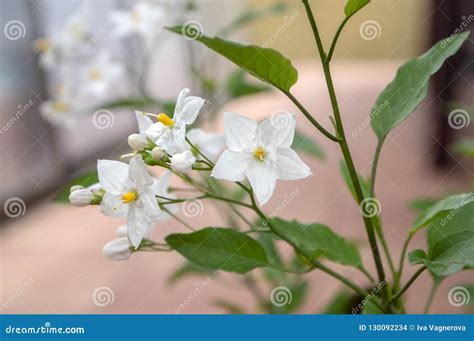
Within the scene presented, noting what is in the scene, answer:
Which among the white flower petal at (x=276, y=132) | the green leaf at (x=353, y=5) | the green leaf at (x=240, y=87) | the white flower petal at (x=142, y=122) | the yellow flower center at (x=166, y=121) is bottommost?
the white flower petal at (x=142, y=122)

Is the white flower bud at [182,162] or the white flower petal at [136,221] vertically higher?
the white flower bud at [182,162]

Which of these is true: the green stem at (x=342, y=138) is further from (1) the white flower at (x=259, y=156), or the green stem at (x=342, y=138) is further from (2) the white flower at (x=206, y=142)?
(2) the white flower at (x=206, y=142)

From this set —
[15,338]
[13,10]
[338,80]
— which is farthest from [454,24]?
[15,338]

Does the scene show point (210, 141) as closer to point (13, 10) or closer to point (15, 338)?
point (15, 338)

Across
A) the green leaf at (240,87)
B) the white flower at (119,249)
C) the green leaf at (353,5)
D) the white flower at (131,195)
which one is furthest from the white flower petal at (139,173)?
the green leaf at (240,87)

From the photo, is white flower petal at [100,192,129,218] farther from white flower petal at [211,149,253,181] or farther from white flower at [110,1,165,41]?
white flower at [110,1,165,41]

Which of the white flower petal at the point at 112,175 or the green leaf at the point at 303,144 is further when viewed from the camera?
the green leaf at the point at 303,144

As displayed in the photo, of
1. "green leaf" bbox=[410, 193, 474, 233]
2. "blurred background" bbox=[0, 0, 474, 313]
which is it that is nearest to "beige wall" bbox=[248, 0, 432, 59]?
"blurred background" bbox=[0, 0, 474, 313]
